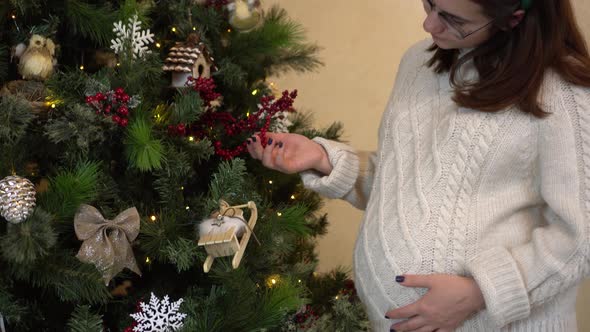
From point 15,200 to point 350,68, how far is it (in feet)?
4.31

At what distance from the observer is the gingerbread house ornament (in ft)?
3.19

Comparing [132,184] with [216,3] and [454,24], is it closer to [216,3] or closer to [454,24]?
[216,3]

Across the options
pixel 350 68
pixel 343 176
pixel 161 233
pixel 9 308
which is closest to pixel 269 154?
pixel 343 176

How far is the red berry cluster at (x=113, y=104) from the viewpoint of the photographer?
83 centimetres

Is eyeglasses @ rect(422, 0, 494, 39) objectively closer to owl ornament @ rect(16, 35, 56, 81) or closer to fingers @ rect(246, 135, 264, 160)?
fingers @ rect(246, 135, 264, 160)

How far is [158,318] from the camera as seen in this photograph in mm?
857

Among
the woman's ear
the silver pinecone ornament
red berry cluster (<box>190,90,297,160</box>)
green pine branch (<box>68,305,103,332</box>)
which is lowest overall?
green pine branch (<box>68,305,103,332</box>)

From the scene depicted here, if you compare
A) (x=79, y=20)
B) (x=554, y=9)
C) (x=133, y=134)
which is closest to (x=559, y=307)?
(x=554, y=9)

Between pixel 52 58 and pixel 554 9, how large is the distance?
0.71 meters

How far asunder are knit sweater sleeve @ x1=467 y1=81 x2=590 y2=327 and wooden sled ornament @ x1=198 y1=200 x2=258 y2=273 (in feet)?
1.06

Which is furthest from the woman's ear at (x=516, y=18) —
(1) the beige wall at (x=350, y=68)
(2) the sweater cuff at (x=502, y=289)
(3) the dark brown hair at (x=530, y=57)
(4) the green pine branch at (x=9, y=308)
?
(1) the beige wall at (x=350, y=68)

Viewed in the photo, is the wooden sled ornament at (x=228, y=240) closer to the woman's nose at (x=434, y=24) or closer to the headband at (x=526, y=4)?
the woman's nose at (x=434, y=24)

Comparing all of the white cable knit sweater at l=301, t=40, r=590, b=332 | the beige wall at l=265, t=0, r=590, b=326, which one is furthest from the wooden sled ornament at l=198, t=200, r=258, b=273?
the beige wall at l=265, t=0, r=590, b=326

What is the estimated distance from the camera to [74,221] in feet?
2.68
